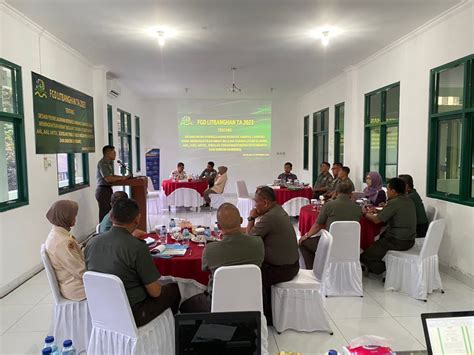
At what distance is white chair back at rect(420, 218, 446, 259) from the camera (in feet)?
12.4

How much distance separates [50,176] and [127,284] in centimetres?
367

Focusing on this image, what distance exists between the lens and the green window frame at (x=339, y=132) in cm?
869

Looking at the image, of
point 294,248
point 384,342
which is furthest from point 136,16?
point 384,342

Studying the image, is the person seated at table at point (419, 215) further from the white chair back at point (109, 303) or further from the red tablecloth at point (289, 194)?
the white chair back at point (109, 303)

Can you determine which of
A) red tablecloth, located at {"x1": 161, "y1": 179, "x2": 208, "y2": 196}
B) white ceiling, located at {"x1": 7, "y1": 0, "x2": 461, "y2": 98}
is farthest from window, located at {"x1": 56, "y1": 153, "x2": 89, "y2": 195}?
red tablecloth, located at {"x1": 161, "y1": 179, "x2": 208, "y2": 196}

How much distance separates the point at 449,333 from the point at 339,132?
7.92 meters

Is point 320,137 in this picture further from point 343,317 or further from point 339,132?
point 343,317

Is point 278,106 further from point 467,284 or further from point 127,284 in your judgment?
point 127,284

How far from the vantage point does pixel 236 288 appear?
93.0 inches

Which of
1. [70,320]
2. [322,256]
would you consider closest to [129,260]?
[70,320]

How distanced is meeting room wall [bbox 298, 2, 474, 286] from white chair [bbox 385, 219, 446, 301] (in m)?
0.55

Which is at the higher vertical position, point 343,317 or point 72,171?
point 72,171

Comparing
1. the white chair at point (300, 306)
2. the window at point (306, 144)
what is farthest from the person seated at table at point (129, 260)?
the window at point (306, 144)

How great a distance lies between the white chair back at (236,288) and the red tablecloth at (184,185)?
6584 mm
